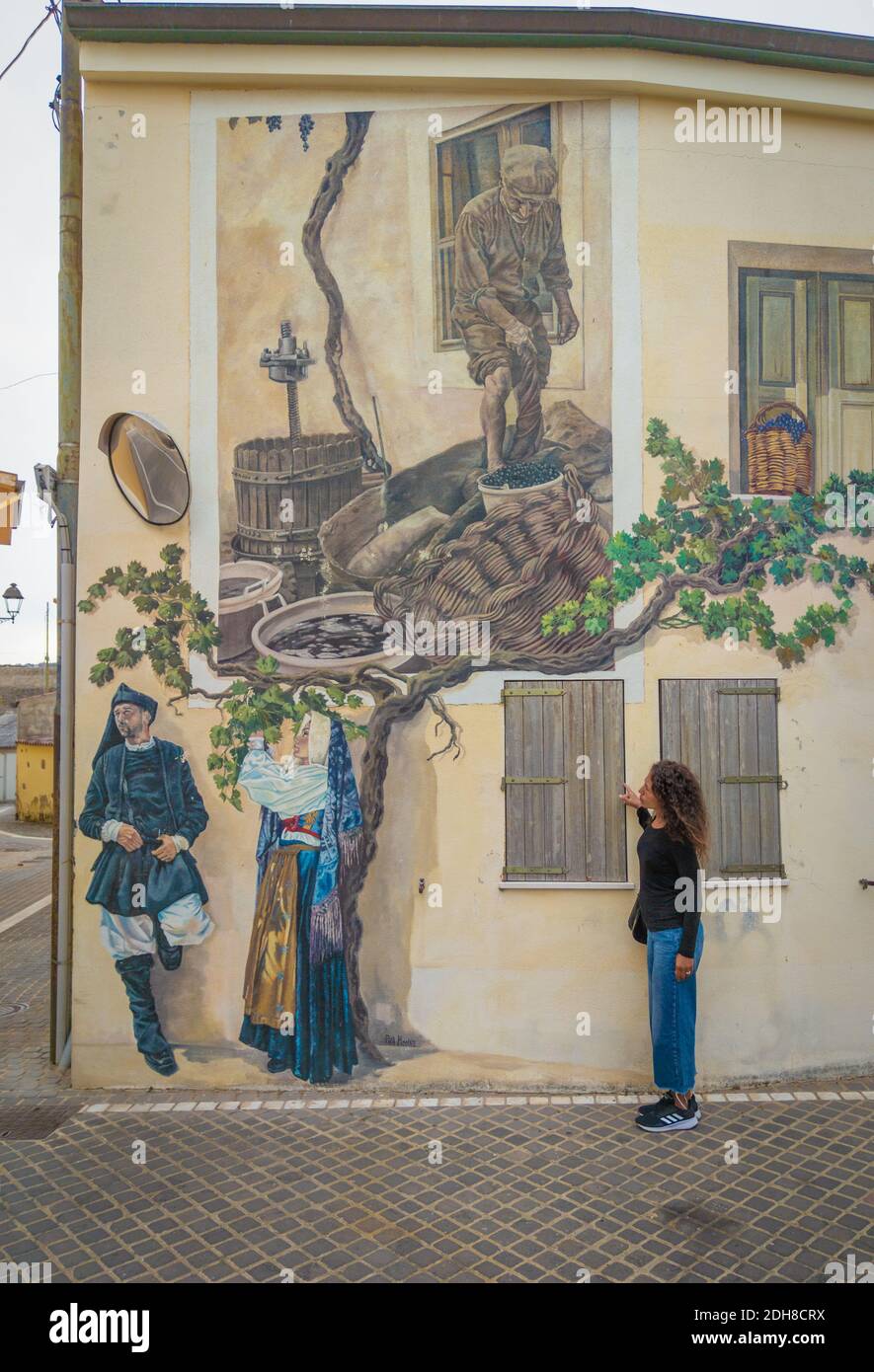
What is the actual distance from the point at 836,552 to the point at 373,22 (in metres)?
4.65

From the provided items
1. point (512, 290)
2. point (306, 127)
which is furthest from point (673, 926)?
point (306, 127)

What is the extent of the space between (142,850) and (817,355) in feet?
18.8

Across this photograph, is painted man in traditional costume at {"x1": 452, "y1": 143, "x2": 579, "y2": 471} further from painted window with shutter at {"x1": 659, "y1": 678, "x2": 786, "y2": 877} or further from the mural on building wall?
painted window with shutter at {"x1": 659, "y1": 678, "x2": 786, "y2": 877}

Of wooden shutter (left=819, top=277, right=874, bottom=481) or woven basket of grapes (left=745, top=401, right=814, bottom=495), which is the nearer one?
woven basket of grapes (left=745, top=401, right=814, bottom=495)

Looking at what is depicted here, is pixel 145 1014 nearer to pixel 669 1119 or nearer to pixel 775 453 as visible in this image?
pixel 669 1119

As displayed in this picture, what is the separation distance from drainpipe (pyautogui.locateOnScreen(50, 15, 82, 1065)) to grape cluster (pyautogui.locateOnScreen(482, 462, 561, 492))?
3018 millimetres

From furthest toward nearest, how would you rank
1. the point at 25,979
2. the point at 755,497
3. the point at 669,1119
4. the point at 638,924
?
the point at 25,979
the point at 755,497
the point at 638,924
the point at 669,1119

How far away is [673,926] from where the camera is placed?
575 cm

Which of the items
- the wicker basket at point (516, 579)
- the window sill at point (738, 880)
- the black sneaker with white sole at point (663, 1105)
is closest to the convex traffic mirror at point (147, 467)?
the wicker basket at point (516, 579)

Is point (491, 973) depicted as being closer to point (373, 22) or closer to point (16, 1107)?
point (16, 1107)

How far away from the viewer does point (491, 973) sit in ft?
20.6

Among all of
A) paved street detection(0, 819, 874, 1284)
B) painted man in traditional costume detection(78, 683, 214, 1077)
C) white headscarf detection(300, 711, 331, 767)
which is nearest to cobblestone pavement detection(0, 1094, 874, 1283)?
paved street detection(0, 819, 874, 1284)

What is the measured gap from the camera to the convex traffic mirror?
617 centimetres
